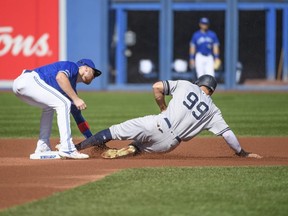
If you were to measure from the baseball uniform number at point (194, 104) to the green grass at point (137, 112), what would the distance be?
177 inches

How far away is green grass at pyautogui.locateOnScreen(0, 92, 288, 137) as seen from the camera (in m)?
15.8

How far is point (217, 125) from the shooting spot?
1059 cm

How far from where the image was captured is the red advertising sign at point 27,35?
90.0ft

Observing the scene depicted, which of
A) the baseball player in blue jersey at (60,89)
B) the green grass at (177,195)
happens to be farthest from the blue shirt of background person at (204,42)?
the green grass at (177,195)

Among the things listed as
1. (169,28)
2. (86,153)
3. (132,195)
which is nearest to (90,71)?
(86,153)

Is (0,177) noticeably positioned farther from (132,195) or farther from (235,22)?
(235,22)

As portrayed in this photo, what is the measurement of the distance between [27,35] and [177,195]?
19.9 m

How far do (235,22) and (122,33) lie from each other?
3.47m

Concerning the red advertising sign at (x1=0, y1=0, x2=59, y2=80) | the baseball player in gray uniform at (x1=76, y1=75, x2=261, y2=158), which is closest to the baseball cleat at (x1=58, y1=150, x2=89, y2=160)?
the baseball player in gray uniform at (x1=76, y1=75, x2=261, y2=158)

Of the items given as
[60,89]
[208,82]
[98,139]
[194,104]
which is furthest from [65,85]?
[208,82]

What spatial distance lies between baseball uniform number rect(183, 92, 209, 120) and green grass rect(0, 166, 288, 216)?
808 mm

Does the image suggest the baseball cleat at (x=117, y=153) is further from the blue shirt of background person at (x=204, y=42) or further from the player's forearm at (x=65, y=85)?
the blue shirt of background person at (x=204, y=42)

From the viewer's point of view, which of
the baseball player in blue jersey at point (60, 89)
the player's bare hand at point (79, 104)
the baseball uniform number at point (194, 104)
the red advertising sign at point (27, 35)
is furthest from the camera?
the red advertising sign at point (27, 35)

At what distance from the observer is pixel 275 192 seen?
834cm
